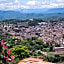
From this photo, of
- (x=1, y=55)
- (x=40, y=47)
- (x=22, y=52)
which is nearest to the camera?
(x=1, y=55)

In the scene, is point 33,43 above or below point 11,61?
below

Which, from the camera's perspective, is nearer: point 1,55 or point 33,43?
point 1,55

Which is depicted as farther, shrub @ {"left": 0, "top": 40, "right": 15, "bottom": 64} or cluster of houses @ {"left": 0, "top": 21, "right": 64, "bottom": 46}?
cluster of houses @ {"left": 0, "top": 21, "right": 64, "bottom": 46}

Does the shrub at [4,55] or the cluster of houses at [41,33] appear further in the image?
the cluster of houses at [41,33]

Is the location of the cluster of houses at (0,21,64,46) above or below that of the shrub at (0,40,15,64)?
below

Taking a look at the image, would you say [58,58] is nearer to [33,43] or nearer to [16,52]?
[16,52]

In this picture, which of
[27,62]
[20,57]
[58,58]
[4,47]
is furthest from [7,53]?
[58,58]

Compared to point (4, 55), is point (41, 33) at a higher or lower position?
lower

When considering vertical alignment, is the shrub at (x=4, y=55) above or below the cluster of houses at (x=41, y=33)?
above

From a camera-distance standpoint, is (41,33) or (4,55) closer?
(4,55)

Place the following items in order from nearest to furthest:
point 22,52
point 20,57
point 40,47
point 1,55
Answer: point 1,55 < point 20,57 < point 22,52 < point 40,47
